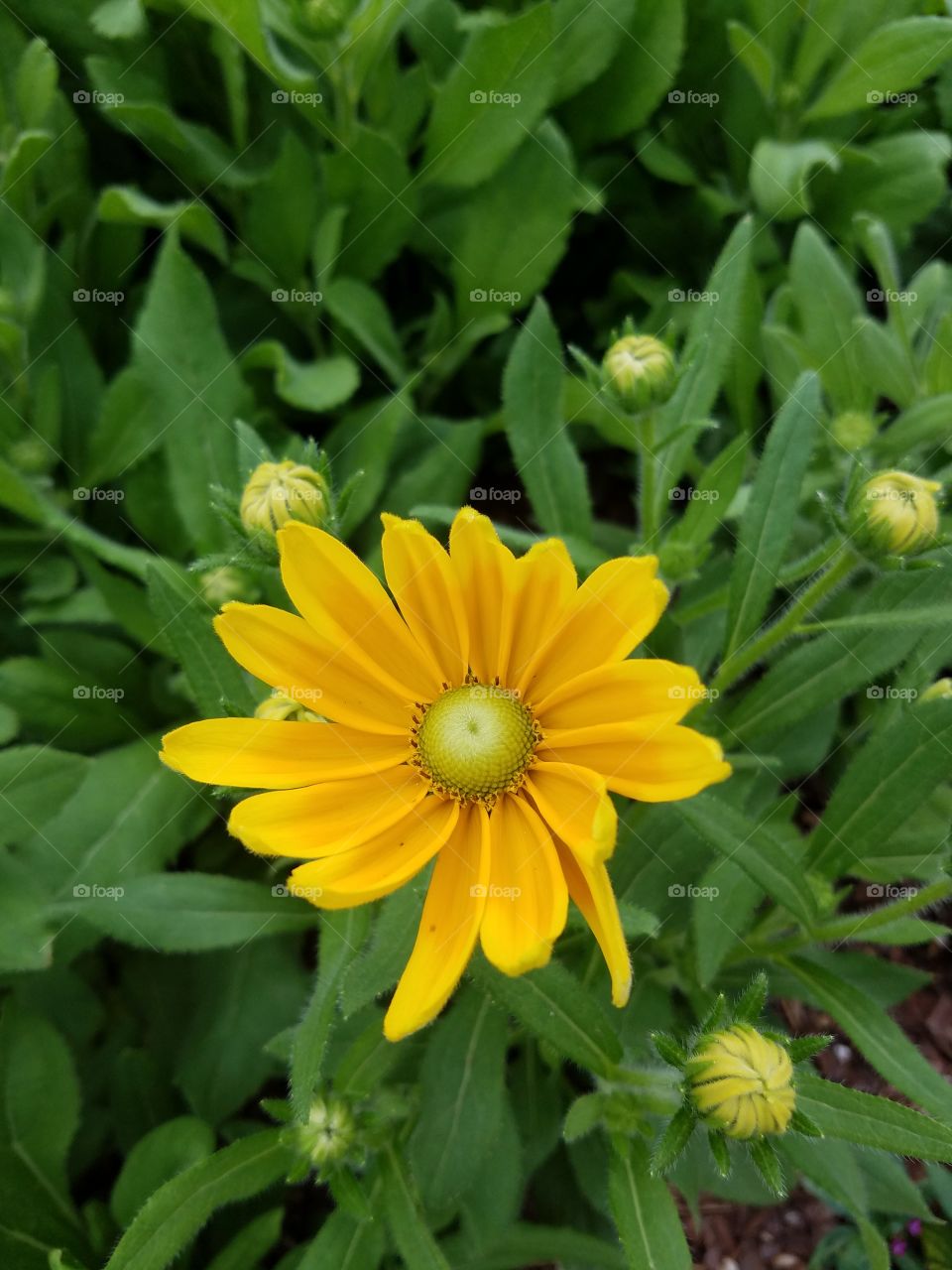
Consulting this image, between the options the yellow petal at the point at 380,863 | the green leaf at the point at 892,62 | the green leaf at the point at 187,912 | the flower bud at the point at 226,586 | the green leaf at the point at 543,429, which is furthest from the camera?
the green leaf at the point at 892,62

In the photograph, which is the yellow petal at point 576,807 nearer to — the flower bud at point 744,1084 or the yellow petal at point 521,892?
the yellow petal at point 521,892

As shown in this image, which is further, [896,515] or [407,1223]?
[407,1223]

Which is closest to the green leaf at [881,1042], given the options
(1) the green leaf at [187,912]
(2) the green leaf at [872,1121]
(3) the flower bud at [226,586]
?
(2) the green leaf at [872,1121]

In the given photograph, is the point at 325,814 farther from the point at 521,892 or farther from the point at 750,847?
the point at 750,847

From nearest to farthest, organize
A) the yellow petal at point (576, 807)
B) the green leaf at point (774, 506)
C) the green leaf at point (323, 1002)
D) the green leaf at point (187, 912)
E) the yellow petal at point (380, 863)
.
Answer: the yellow petal at point (576, 807), the yellow petal at point (380, 863), the green leaf at point (323, 1002), the green leaf at point (774, 506), the green leaf at point (187, 912)

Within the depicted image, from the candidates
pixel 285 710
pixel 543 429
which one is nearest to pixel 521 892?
pixel 285 710

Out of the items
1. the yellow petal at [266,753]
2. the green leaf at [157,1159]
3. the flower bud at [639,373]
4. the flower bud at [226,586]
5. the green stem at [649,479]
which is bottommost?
the green leaf at [157,1159]

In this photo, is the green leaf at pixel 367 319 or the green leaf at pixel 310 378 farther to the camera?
the green leaf at pixel 367 319
